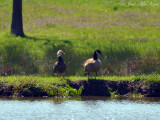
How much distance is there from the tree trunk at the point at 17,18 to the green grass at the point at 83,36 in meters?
0.60

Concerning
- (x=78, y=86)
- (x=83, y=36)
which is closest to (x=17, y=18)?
(x=83, y=36)

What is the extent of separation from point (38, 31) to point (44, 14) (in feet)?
22.2

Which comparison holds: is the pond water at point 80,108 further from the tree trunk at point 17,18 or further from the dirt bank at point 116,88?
the tree trunk at point 17,18

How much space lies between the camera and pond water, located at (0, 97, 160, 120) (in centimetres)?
1566

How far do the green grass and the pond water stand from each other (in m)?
4.14

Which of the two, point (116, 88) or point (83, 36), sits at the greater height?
point (83, 36)

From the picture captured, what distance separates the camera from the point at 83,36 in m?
30.5

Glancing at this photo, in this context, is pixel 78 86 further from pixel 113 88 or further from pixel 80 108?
pixel 80 108

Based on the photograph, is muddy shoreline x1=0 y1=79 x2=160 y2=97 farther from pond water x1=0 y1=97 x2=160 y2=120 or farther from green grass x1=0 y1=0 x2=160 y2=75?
green grass x1=0 y1=0 x2=160 y2=75

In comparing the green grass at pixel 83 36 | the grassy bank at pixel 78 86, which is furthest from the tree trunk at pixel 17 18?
the grassy bank at pixel 78 86

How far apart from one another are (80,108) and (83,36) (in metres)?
14.0

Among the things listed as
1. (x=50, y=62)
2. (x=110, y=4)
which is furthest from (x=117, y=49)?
(x=110, y=4)

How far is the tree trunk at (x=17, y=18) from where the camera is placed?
27875mm

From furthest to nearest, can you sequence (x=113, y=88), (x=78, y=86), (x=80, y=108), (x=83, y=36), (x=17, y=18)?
(x=83, y=36) → (x=17, y=18) → (x=113, y=88) → (x=78, y=86) → (x=80, y=108)
